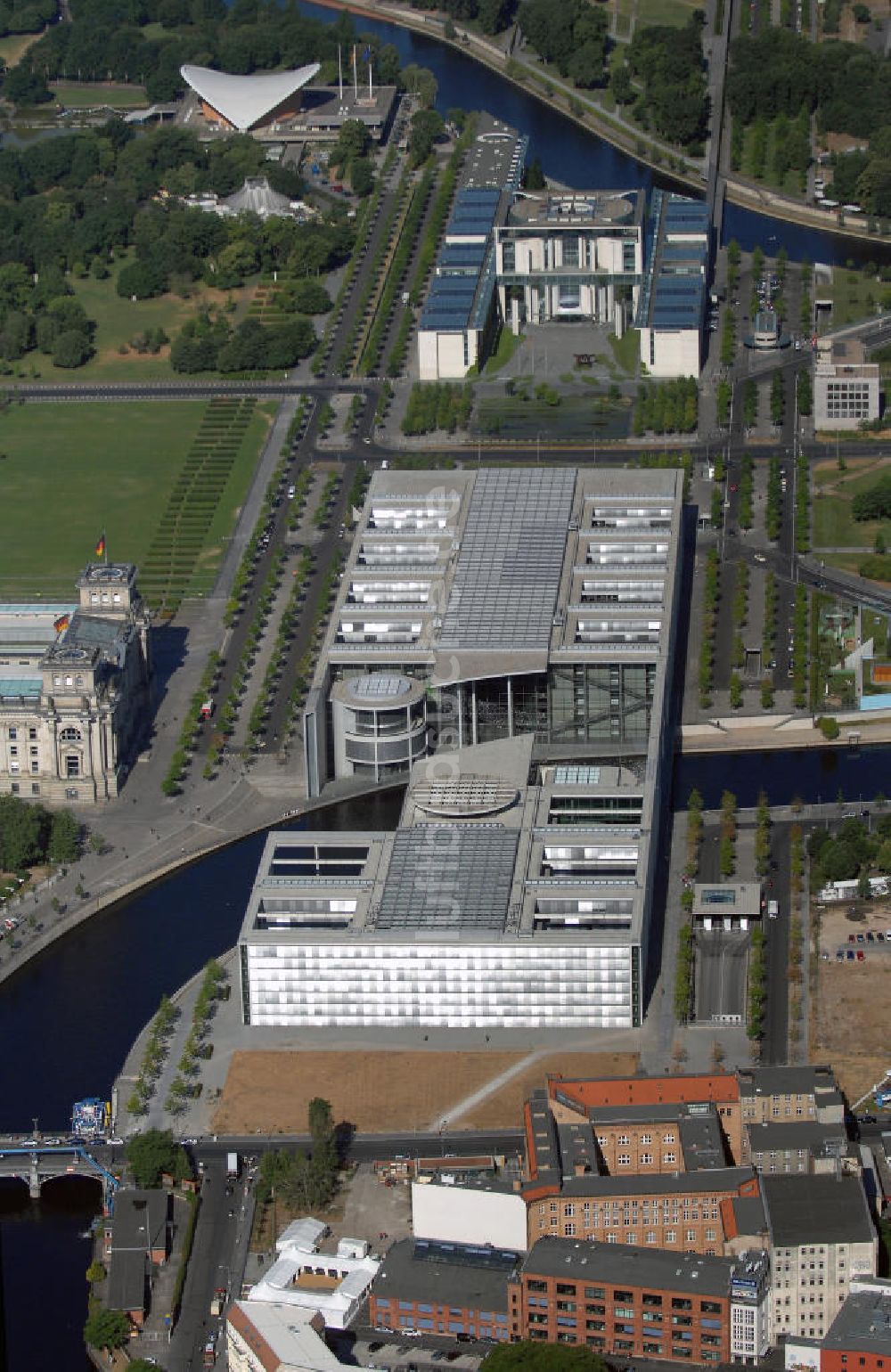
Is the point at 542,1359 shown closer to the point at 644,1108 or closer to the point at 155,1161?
the point at 644,1108

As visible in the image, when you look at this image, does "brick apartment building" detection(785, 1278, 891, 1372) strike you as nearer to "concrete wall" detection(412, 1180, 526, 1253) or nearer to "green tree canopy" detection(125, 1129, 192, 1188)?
"concrete wall" detection(412, 1180, 526, 1253)

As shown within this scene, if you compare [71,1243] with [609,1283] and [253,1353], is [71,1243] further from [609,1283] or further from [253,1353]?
[609,1283]

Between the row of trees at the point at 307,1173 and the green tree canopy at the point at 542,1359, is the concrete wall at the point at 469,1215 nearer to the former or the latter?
the row of trees at the point at 307,1173

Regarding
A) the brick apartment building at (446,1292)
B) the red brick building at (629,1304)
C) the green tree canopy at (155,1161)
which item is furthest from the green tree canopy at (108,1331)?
the red brick building at (629,1304)

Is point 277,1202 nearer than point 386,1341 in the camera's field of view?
No

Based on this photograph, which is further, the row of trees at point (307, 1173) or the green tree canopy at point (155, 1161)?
the green tree canopy at point (155, 1161)

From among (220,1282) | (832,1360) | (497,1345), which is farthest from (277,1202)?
(832,1360)

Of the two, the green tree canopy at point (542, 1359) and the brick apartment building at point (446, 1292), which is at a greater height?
the green tree canopy at point (542, 1359)

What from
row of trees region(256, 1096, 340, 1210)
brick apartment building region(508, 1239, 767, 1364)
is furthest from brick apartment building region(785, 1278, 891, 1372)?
row of trees region(256, 1096, 340, 1210)

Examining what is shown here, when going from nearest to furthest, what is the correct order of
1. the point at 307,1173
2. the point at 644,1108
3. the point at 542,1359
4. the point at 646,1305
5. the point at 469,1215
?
the point at 542,1359, the point at 646,1305, the point at 469,1215, the point at 644,1108, the point at 307,1173

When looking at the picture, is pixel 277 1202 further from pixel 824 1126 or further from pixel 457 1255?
pixel 824 1126

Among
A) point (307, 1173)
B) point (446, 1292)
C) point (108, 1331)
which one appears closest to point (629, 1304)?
point (446, 1292)
